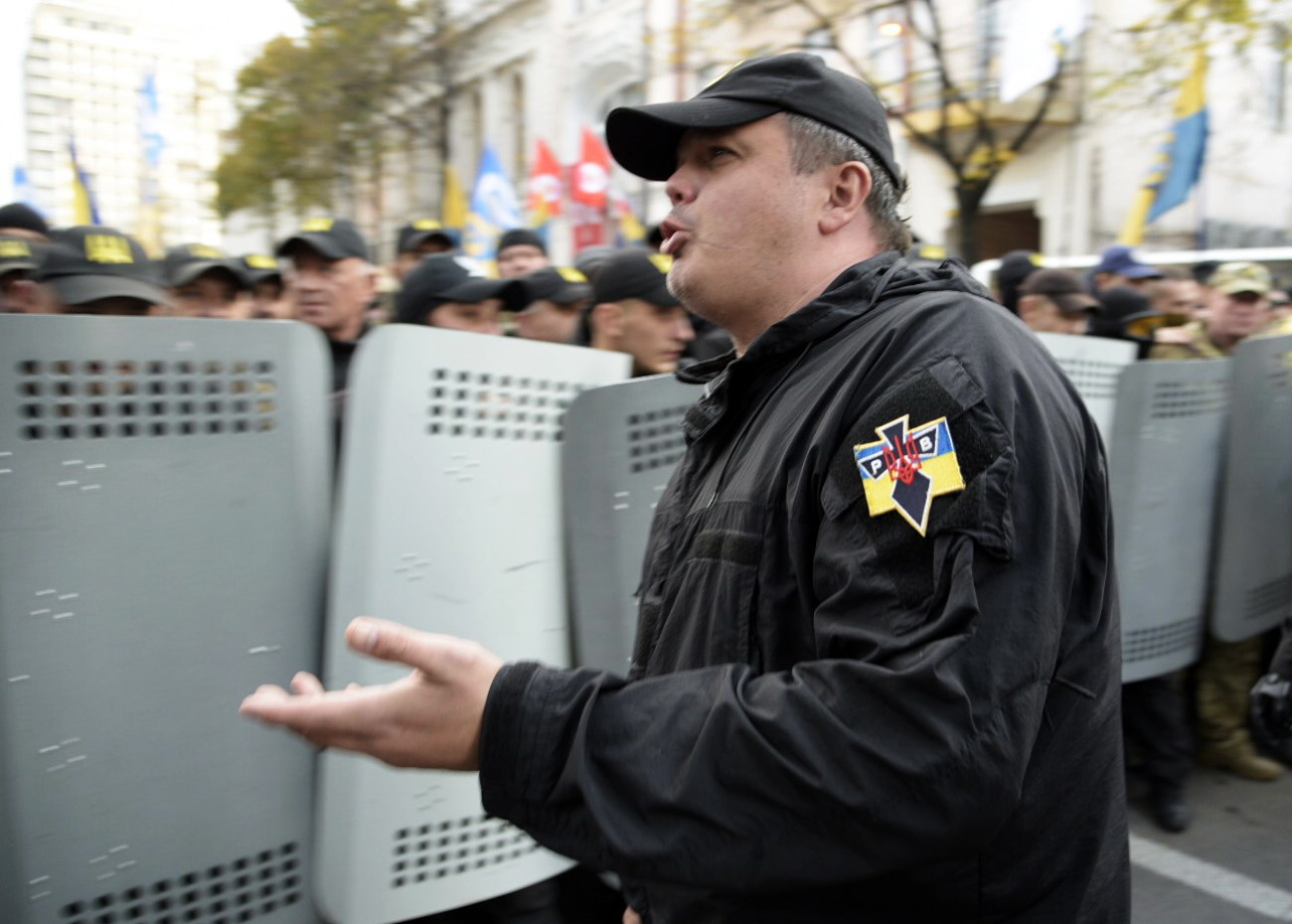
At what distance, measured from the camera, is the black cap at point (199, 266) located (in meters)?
4.41

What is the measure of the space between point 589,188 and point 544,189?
2.14 ft

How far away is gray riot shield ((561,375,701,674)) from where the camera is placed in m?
2.74

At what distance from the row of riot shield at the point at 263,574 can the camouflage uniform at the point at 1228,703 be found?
319 centimetres

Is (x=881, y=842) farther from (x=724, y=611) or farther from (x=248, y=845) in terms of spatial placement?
(x=248, y=845)

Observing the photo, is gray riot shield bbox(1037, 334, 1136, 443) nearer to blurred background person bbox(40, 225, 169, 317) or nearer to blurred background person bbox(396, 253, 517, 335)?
blurred background person bbox(396, 253, 517, 335)

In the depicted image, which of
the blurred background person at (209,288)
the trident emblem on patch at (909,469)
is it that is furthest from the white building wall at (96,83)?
the trident emblem on patch at (909,469)

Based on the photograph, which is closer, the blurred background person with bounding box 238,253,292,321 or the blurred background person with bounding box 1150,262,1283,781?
the blurred background person with bounding box 1150,262,1283,781

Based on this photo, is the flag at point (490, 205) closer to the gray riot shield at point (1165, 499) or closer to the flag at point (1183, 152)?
the flag at point (1183, 152)

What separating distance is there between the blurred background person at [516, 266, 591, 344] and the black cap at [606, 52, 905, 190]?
298 cm

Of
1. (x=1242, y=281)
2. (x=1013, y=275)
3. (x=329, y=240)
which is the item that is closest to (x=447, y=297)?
(x=329, y=240)

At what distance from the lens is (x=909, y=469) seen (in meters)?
1.10

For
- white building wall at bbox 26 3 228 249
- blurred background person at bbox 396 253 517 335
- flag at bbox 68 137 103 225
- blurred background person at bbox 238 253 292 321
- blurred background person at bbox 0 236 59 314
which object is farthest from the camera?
white building wall at bbox 26 3 228 249

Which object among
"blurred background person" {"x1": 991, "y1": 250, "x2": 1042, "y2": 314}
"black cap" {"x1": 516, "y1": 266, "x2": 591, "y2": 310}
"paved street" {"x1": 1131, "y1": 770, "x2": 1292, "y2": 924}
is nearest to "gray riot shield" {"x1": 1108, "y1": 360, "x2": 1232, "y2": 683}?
"paved street" {"x1": 1131, "y1": 770, "x2": 1292, "y2": 924}

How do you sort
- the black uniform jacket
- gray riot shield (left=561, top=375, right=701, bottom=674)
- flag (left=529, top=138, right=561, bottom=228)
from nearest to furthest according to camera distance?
the black uniform jacket
gray riot shield (left=561, top=375, right=701, bottom=674)
flag (left=529, top=138, right=561, bottom=228)
